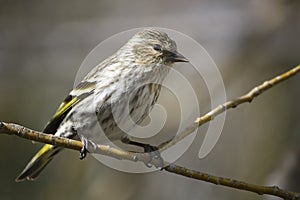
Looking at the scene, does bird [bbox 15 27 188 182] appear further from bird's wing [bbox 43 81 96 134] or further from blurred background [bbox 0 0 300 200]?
blurred background [bbox 0 0 300 200]

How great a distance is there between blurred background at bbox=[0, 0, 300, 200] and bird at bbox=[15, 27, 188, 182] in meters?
0.83

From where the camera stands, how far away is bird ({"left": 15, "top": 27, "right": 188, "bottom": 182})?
9.39 feet

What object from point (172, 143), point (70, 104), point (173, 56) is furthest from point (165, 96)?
point (172, 143)

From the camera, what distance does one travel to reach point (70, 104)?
311cm

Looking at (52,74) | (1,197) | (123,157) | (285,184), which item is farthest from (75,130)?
(52,74)

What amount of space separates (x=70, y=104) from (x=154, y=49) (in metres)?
0.47

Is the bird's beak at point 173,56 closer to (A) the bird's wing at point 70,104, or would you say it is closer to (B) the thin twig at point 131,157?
(A) the bird's wing at point 70,104

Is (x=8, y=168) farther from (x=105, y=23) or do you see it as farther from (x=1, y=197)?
(x=105, y=23)

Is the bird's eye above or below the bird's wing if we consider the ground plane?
above

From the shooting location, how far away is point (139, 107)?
2861mm

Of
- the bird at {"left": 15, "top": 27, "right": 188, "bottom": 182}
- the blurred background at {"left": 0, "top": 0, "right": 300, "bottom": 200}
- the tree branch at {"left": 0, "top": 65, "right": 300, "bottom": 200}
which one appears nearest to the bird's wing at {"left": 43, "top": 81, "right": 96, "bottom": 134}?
the bird at {"left": 15, "top": 27, "right": 188, "bottom": 182}

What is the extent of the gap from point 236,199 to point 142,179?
1.99 feet

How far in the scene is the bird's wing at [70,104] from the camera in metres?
3.05

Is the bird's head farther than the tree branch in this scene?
Yes
